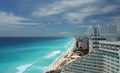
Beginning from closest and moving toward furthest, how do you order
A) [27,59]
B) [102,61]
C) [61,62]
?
[102,61]
[61,62]
[27,59]

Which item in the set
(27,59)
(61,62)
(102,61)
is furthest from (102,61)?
(27,59)

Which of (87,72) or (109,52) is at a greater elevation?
(109,52)

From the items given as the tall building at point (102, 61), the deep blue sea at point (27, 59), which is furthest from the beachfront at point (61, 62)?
the tall building at point (102, 61)

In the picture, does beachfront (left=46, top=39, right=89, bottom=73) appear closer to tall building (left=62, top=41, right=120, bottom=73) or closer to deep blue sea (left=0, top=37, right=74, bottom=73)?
deep blue sea (left=0, top=37, right=74, bottom=73)

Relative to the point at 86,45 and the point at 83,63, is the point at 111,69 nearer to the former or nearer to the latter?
the point at 83,63

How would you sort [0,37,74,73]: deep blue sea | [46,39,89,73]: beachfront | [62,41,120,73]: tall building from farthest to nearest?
1. [0,37,74,73]: deep blue sea
2. [46,39,89,73]: beachfront
3. [62,41,120,73]: tall building

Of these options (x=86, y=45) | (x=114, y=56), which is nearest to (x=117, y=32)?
(x=86, y=45)

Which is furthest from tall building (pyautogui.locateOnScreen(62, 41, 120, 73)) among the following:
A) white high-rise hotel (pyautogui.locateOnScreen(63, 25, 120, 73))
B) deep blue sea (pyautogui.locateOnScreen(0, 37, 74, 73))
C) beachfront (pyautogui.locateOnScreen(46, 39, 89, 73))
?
deep blue sea (pyautogui.locateOnScreen(0, 37, 74, 73))

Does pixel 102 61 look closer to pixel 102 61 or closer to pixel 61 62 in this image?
pixel 102 61

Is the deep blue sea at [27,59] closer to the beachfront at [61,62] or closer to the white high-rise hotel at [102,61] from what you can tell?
the beachfront at [61,62]
